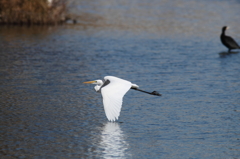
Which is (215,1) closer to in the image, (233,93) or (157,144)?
(233,93)

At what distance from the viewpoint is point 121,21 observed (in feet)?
73.6

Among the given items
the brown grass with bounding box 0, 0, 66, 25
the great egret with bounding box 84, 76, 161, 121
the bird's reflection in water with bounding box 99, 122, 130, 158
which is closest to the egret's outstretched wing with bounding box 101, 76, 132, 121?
the great egret with bounding box 84, 76, 161, 121

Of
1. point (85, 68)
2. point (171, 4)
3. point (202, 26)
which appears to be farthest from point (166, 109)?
point (171, 4)

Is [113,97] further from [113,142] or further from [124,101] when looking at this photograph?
[124,101]

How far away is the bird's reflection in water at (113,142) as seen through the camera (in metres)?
5.53

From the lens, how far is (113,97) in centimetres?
652

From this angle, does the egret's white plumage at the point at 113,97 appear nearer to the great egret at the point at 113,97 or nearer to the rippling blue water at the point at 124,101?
the great egret at the point at 113,97

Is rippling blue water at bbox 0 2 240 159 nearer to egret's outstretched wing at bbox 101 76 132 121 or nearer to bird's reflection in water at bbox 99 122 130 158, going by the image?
bird's reflection in water at bbox 99 122 130 158

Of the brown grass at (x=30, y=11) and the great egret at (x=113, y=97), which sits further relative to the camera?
the brown grass at (x=30, y=11)

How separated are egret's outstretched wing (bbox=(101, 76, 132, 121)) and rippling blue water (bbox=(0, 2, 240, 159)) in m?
0.29

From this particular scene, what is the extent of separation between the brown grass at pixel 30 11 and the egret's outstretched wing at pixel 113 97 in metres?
12.3

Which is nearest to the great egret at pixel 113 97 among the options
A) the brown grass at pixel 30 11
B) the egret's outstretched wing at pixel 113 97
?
the egret's outstretched wing at pixel 113 97

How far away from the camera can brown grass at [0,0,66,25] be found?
18547 mm

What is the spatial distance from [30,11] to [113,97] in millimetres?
13302
